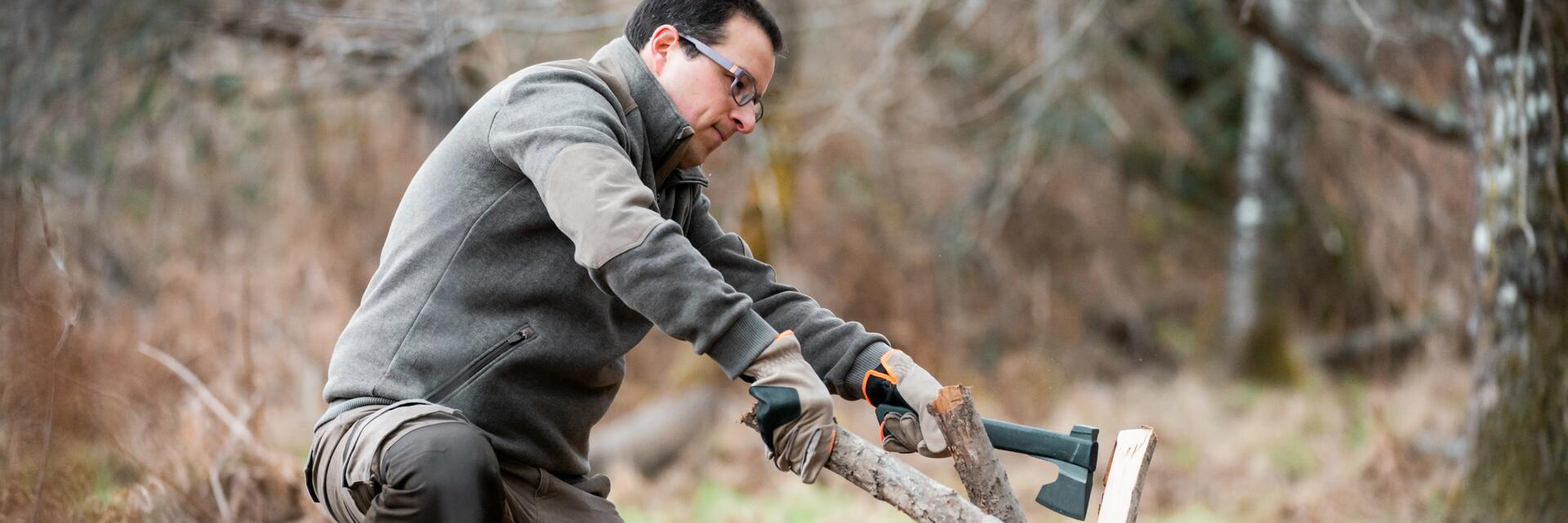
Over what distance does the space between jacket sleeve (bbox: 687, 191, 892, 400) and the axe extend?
362 mm

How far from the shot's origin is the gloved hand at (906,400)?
8.04 feet

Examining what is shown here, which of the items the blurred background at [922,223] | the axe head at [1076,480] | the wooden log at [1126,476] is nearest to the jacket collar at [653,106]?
the axe head at [1076,480]

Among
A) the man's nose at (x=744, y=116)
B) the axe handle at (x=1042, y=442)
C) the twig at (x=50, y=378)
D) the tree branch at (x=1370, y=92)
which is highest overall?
the tree branch at (x=1370, y=92)

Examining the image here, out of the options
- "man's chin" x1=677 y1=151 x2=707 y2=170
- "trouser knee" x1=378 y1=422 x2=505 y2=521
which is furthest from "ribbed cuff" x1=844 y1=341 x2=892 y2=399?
"trouser knee" x1=378 y1=422 x2=505 y2=521

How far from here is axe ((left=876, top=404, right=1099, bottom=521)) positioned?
95.9 inches

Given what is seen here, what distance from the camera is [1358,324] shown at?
11203mm

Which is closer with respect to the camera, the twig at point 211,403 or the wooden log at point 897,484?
the wooden log at point 897,484

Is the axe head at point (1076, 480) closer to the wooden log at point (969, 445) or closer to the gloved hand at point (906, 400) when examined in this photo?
the wooden log at point (969, 445)

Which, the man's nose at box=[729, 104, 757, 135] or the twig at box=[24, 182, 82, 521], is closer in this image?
the man's nose at box=[729, 104, 757, 135]

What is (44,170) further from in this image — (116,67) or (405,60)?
(405,60)

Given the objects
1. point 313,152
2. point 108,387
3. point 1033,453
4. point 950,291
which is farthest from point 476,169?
point 950,291

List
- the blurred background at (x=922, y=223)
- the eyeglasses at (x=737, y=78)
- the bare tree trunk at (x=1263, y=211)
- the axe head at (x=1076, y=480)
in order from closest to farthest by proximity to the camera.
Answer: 1. the axe head at (x=1076, y=480)
2. the eyeglasses at (x=737, y=78)
3. the blurred background at (x=922, y=223)
4. the bare tree trunk at (x=1263, y=211)

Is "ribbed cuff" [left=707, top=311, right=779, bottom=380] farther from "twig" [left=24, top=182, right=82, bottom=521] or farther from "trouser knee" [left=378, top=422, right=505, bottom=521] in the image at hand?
"twig" [left=24, top=182, right=82, bottom=521]

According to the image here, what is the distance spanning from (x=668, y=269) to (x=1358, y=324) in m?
10.4
